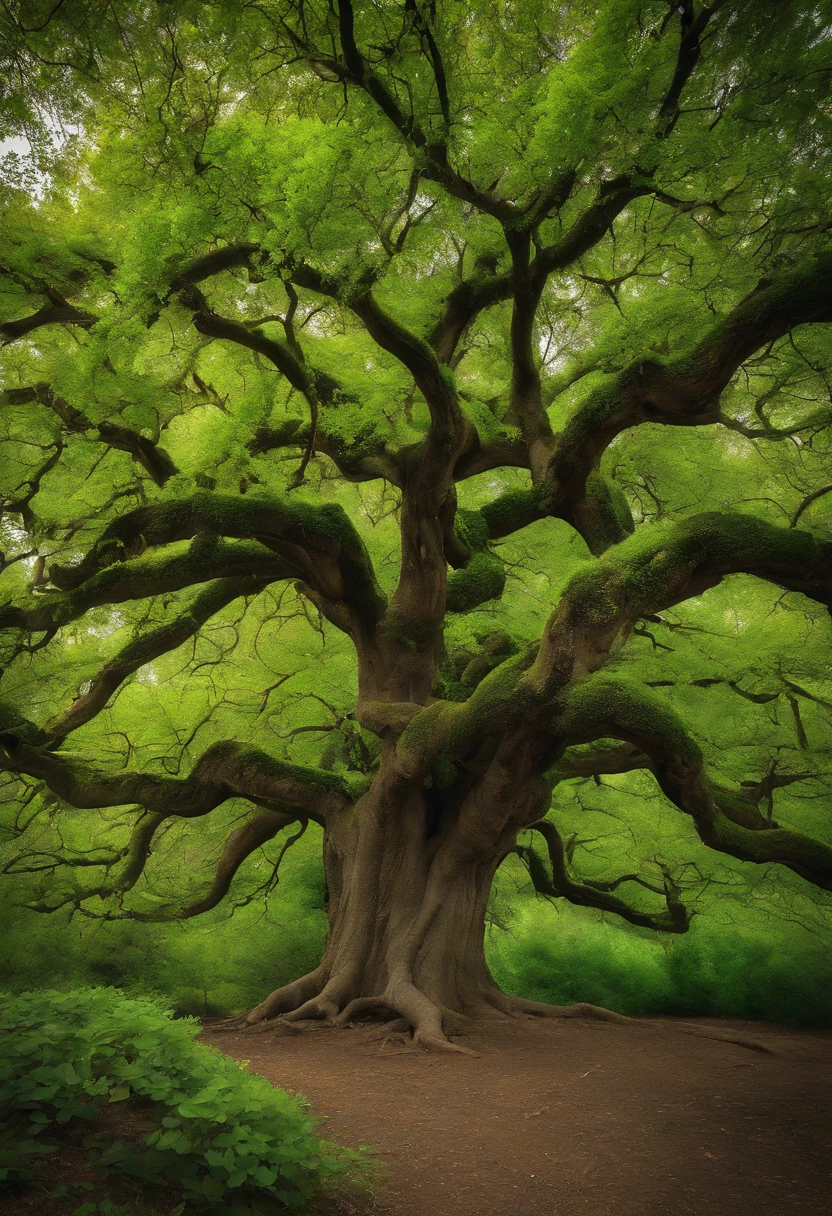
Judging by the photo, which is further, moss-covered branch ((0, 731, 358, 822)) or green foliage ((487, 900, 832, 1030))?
green foliage ((487, 900, 832, 1030))

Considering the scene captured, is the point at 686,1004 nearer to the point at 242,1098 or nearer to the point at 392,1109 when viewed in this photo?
the point at 392,1109

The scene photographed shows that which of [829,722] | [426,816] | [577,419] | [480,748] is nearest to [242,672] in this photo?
[426,816]

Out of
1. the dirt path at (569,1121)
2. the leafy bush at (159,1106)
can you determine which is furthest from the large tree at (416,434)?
the leafy bush at (159,1106)


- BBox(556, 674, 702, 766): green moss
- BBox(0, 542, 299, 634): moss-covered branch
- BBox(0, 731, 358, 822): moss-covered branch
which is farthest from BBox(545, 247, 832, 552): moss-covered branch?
BBox(0, 731, 358, 822): moss-covered branch

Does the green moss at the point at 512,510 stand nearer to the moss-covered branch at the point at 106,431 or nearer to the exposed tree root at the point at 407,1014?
the moss-covered branch at the point at 106,431

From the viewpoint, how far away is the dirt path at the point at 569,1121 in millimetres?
3312

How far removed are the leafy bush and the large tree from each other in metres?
3.85

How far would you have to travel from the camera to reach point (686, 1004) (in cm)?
1131

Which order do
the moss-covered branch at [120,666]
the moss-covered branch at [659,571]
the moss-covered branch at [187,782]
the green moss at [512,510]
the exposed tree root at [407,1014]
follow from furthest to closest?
the green moss at [512,510], the moss-covered branch at [120,666], the moss-covered branch at [187,782], the exposed tree root at [407,1014], the moss-covered branch at [659,571]

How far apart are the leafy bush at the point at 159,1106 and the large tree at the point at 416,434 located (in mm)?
3846

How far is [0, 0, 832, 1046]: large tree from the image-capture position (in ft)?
19.0

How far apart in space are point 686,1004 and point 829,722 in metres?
4.78

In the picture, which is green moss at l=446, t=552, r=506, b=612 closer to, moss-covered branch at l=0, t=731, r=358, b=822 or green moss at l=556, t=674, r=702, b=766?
moss-covered branch at l=0, t=731, r=358, b=822

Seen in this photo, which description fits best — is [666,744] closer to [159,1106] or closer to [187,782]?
[159,1106]
